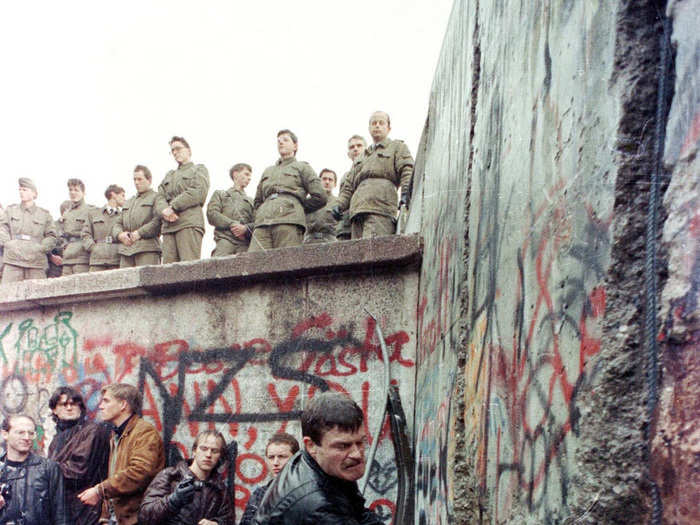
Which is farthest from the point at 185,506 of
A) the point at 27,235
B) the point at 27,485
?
the point at 27,235

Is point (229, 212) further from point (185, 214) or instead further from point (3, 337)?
point (3, 337)

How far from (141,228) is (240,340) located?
10.7 feet

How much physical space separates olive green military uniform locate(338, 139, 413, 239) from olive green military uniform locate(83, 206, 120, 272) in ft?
12.4

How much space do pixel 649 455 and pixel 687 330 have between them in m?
0.25

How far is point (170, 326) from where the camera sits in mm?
7133

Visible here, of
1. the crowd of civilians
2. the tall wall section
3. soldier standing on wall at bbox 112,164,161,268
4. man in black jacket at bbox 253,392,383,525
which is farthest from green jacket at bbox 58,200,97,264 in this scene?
man in black jacket at bbox 253,392,383,525

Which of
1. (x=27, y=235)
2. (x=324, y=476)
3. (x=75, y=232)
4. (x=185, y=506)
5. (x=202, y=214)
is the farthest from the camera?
(x=27, y=235)

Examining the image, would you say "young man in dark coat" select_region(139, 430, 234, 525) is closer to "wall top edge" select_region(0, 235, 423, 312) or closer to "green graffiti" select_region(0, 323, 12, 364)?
"wall top edge" select_region(0, 235, 423, 312)

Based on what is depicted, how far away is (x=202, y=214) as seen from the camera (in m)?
9.16

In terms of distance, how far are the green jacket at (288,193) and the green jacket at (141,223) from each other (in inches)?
58.8

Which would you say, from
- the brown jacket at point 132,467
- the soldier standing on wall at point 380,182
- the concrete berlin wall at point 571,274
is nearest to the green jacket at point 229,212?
the soldier standing on wall at point 380,182

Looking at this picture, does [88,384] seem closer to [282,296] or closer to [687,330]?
[282,296]

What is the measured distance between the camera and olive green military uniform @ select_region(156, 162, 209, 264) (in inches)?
353

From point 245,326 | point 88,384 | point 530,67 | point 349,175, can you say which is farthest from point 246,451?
point 530,67
